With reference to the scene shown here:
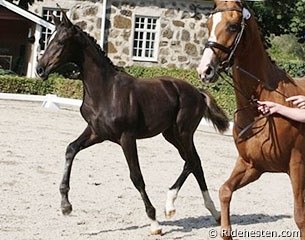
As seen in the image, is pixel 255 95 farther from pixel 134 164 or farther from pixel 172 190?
pixel 172 190

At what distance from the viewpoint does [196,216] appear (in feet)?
29.7

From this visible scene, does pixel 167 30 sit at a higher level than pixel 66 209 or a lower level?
higher

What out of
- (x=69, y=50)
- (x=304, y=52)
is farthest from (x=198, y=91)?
(x=304, y=52)

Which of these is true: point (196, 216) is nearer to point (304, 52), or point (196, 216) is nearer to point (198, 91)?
point (198, 91)

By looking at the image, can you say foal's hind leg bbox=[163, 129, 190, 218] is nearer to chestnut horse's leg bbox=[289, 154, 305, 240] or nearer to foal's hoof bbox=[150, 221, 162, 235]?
foal's hoof bbox=[150, 221, 162, 235]

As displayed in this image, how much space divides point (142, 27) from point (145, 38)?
1.78 feet

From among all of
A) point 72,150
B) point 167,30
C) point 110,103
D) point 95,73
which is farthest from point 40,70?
point 167,30

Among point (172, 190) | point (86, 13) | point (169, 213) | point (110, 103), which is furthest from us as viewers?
point (86, 13)

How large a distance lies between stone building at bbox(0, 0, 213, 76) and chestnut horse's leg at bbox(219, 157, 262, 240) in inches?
989

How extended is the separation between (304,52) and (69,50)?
39642 mm

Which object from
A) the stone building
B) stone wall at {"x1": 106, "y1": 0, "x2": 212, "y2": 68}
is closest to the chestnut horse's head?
the stone building

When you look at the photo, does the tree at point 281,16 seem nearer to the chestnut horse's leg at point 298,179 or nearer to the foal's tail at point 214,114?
the foal's tail at point 214,114

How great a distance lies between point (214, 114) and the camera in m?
9.51

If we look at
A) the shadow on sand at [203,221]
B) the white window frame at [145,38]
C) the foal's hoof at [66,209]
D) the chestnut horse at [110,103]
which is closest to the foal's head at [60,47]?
the chestnut horse at [110,103]
